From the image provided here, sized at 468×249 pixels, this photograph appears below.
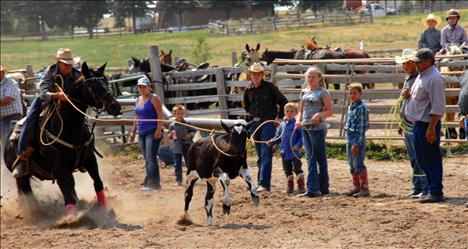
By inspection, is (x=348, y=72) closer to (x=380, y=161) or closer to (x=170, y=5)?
(x=380, y=161)

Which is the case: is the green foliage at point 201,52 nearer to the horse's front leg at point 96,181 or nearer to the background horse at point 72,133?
the horse's front leg at point 96,181

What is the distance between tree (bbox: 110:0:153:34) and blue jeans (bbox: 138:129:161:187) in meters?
70.1

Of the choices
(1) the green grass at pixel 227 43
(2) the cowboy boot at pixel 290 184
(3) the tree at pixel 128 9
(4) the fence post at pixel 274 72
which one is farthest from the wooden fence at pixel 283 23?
(2) the cowboy boot at pixel 290 184

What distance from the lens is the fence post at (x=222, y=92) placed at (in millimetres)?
19073

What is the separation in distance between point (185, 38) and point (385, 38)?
2168 cm

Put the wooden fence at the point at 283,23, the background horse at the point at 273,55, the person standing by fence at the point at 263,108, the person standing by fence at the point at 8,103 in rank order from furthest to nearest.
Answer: the wooden fence at the point at 283,23
the background horse at the point at 273,55
the person standing by fence at the point at 8,103
the person standing by fence at the point at 263,108

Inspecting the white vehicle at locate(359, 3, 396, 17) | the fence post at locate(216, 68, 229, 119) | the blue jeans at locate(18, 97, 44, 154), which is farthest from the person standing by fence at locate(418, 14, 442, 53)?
the white vehicle at locate(359, 3, 396, 17)

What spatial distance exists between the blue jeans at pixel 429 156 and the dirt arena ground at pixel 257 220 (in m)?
0.29

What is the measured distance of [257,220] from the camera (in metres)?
10.4

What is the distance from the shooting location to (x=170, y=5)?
85812 mm

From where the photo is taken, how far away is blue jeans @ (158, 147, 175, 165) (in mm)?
16078

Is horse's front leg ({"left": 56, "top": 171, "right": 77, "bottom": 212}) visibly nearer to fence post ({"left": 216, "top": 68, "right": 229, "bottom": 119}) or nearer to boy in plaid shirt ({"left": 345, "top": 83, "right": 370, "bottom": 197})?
boy in plaid shirt ({"left": 345, "top": 83, "right": 370, "bottom": 197})

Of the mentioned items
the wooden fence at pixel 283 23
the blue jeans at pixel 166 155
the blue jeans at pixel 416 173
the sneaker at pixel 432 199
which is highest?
the wooden fence at pixel 283 23

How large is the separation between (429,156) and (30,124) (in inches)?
198
